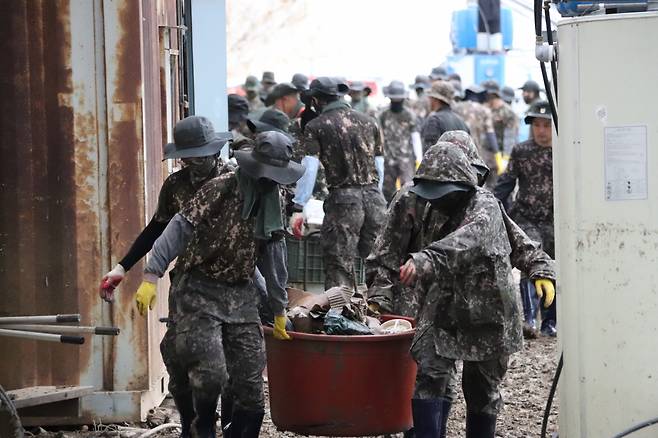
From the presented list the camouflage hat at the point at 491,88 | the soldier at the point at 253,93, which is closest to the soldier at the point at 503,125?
the camouflage hat at the point at 491,88

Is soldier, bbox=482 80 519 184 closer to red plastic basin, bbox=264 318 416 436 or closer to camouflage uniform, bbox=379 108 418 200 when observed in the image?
camouflage uniform, bbox=379 108 418 200

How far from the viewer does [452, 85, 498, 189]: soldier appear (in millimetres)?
19562

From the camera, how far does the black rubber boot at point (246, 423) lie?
695cm

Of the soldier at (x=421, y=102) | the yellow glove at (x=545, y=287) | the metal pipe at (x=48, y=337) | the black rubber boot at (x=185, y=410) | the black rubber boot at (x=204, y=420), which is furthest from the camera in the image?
the soldier at (x=421, y=102)

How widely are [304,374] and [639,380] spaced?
1.78 m

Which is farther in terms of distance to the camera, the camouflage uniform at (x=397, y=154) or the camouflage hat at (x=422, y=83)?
the camouflage hat at (x=422, y=83)

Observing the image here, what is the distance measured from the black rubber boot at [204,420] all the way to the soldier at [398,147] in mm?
11425

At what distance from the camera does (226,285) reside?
Answer: 6.96 m

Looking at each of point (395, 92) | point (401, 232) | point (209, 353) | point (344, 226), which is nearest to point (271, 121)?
point (344, 226)

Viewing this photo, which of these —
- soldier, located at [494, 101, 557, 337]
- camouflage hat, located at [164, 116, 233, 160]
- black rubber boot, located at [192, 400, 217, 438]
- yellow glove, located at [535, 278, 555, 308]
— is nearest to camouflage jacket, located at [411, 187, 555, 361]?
yellow glove, located at [535, 278, 555, 308]

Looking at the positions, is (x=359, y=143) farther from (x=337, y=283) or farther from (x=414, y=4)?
(x=414, y=4)

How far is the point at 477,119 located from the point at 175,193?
13.5 m

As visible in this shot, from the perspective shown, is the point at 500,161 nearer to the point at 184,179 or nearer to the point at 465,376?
the point at 184,179

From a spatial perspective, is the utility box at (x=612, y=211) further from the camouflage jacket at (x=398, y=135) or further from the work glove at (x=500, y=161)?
the work glove at (x=500, y=161)
